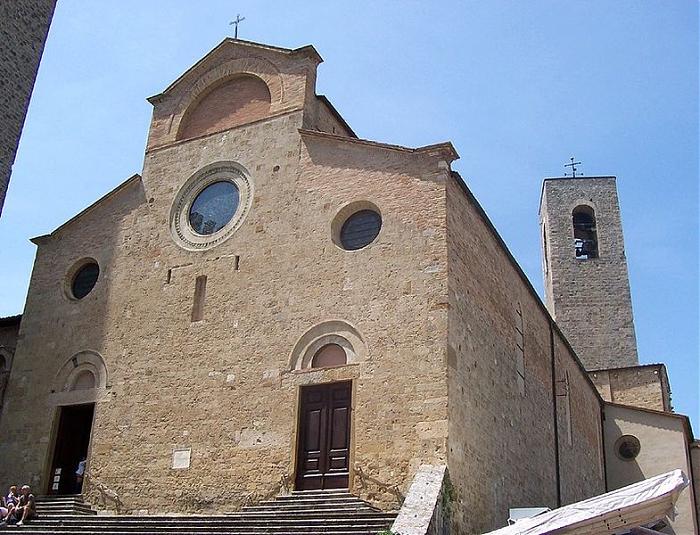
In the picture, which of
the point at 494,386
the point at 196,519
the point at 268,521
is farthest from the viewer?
the point at 494,386

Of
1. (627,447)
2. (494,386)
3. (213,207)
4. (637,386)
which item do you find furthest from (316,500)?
(637,386)

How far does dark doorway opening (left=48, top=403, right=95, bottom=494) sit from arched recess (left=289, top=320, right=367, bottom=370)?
4.87 metres

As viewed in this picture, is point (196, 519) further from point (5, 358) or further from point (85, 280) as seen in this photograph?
point (5, 358)

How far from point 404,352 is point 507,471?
12.5ft

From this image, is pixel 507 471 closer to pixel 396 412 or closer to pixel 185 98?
pixel 396 412

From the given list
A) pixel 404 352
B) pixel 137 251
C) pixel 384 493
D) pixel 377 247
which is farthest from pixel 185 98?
pixel 384 493

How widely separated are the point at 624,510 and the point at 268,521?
5.49 meters

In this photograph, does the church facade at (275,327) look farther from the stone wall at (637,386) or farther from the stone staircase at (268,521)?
the stone wall at (637,386)

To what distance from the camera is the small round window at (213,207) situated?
641 inches

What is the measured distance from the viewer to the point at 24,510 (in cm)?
1370

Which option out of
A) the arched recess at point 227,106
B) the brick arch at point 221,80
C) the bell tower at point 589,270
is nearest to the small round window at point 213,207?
the arched recess at point 227,106

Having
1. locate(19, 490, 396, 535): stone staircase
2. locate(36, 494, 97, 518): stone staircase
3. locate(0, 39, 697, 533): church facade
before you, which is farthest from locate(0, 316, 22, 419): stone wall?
locate(19, 490, 396, 535): stone staircase

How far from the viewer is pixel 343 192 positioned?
1479 cm

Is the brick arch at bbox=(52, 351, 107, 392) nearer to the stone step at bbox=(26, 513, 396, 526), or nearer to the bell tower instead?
the stone step at bbox=(26, 513, 396, 526)
